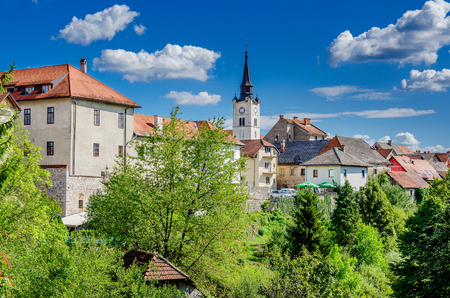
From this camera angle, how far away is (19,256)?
15.4 metres

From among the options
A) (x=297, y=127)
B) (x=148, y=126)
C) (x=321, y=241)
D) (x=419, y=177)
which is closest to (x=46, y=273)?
(x=321, y=241)

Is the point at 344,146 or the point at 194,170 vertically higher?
the point at 344,146

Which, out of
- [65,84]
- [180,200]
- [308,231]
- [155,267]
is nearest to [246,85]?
[65,84]

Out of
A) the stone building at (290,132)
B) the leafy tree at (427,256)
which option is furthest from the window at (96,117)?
the stone building at (290,132)

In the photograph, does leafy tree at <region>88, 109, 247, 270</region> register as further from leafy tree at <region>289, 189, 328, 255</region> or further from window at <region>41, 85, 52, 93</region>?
window at <region>41, 85, 52, 93</region>

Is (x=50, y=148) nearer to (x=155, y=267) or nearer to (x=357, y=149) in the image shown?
(x=155, y=267)

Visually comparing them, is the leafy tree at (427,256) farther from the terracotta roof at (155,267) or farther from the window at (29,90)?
the window at (29,90)

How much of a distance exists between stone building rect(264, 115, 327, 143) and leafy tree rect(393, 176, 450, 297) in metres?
59.7

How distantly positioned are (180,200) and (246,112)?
83.7 meters

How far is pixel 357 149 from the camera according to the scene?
68.4 metres

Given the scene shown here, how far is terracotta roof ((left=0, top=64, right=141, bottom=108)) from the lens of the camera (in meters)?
36.2

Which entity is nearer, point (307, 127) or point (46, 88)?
point (46, 88)

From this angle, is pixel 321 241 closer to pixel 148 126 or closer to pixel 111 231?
pixel 111 231

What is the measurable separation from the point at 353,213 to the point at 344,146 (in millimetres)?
29754
